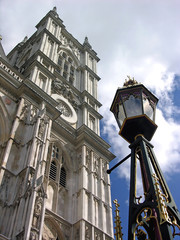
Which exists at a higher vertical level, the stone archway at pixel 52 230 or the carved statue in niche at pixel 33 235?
the stone archway at pixel 52 230

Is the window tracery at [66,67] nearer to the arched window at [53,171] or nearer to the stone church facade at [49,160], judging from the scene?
the stone church facade at [49,160]

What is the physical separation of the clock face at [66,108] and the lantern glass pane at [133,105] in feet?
49.9

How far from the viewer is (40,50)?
22.4 metres

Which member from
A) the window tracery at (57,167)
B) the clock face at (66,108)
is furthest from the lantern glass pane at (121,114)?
the clock face at (66,108)

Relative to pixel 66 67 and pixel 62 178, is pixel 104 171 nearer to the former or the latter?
pixel 62 178

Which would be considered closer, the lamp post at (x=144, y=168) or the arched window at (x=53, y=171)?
the lamp post at (x=144, y=168)

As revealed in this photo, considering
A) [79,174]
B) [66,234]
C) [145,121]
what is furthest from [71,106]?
[145,121]

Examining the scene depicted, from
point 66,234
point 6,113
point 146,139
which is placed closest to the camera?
point 146,139

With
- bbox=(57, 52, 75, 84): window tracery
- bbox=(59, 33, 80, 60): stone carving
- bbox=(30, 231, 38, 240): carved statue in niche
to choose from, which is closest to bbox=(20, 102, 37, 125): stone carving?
bbox=(30, 231, 38, 240): carved statue in niche

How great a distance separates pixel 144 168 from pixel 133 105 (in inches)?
51.0

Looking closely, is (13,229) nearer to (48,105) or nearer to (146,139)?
(146,139)

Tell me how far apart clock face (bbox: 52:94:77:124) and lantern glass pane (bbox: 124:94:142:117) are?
15.2 meters

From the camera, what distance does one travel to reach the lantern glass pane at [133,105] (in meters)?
4.95

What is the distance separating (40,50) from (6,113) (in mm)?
9178
